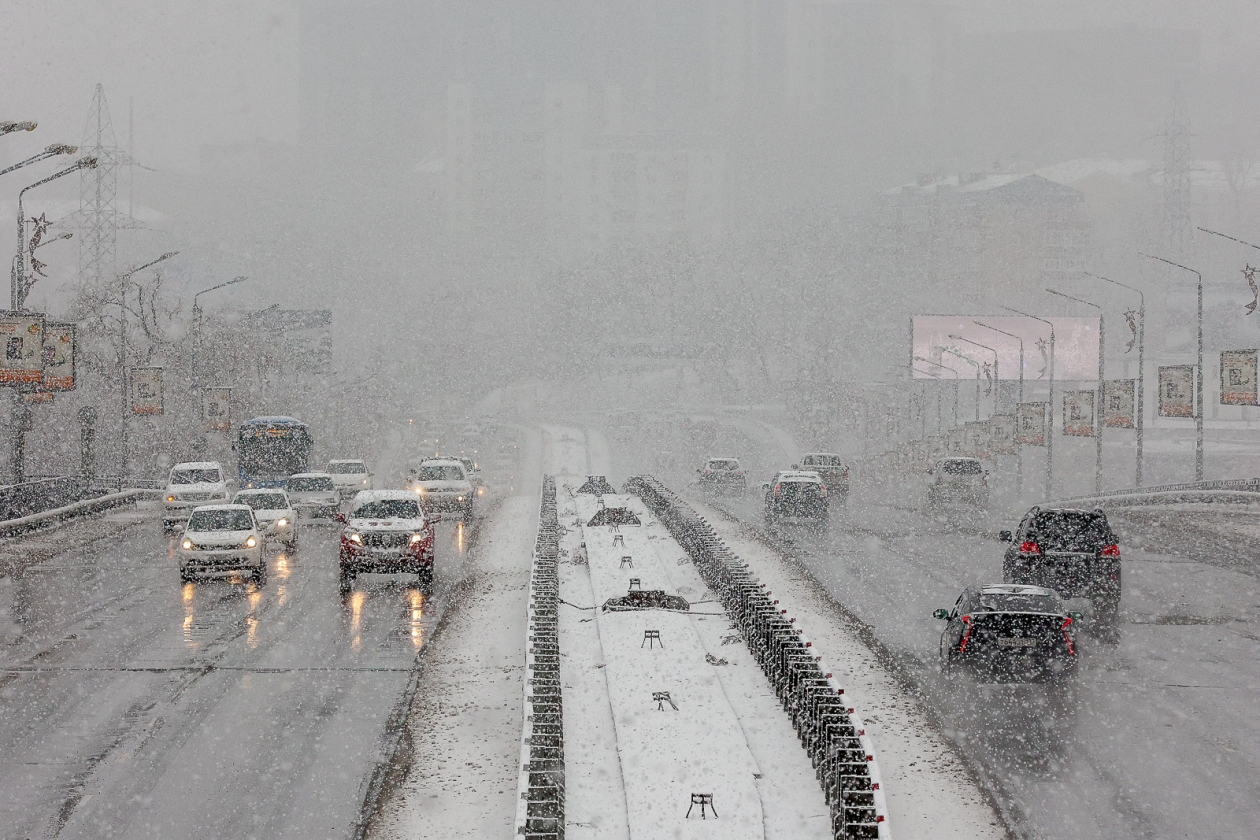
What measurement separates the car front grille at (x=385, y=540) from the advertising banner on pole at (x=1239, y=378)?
25492mm

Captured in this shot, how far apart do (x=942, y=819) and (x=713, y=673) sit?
229 inches

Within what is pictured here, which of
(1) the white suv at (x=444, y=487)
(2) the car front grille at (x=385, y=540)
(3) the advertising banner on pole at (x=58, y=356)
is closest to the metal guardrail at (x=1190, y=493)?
(1) the white suv at (x=444, y=487)

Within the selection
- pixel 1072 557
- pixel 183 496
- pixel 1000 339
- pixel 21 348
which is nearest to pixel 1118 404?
pixel 1072 557

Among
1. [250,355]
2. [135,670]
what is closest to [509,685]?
[135,670]

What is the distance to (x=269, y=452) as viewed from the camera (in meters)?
51.1

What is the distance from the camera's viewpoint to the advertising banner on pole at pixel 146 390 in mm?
52688

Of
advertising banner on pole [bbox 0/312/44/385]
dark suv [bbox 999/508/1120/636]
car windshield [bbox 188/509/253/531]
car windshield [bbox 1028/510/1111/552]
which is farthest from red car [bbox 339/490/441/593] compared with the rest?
advertising banner on pole [bbox 0/312/44/385]

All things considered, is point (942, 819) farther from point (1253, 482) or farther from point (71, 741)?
point (1253, 482)

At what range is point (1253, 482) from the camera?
159 feet

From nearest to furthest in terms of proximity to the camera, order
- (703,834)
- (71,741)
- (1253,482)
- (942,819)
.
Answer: (703,834), (942,819), (71,741), (1253,482)

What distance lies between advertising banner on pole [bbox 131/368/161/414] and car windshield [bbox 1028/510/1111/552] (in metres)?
Answer: 38.9

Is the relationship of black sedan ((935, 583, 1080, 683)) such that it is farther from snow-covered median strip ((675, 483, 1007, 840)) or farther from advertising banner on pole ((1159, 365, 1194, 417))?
advertising banner on pole ((1159, 365, 1194, 417))

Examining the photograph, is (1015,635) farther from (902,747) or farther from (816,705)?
(816,705)

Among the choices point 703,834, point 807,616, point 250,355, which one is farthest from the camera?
point 250,355
